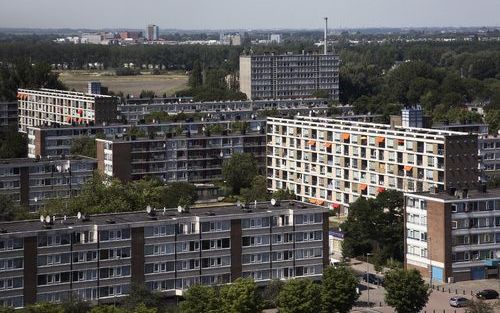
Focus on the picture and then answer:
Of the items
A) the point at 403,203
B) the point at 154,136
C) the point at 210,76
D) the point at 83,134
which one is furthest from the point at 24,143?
the point at 210,76

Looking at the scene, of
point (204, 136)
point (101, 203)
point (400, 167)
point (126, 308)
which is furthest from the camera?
point (204, 136)

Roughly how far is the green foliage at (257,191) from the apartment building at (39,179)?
5.57 m

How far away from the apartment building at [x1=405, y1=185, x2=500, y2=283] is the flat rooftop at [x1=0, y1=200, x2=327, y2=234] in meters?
3.30

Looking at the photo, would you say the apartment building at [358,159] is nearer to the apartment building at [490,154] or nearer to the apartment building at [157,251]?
the apartment building at [490,154]

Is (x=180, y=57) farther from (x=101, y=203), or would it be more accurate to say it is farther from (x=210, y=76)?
(x=101, y=203)

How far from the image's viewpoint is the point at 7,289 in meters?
24.9

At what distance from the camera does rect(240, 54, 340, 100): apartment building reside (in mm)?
79125

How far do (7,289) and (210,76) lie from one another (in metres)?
60.2

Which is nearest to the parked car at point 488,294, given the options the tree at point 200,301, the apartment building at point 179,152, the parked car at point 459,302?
the parked car at point 459,302

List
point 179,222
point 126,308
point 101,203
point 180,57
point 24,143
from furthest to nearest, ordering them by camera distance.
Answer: point 180,57
point 24,143
point 101,203
point 179,222
point 126,308

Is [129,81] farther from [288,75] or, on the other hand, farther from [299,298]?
[299,298]

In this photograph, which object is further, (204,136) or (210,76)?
(210,76)

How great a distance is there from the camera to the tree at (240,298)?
76.4 ft

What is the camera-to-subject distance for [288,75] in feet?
263
